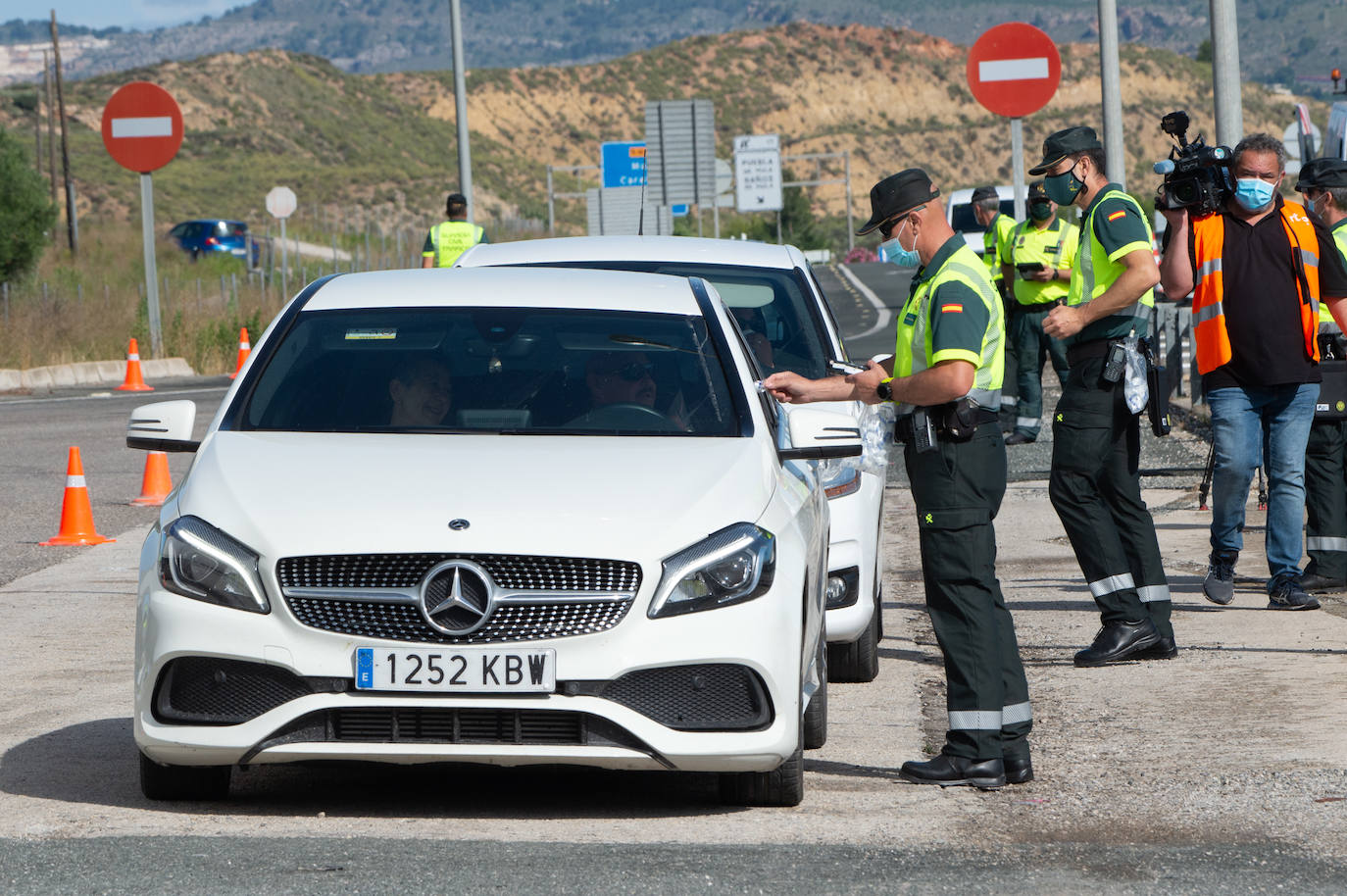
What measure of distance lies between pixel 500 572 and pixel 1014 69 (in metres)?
9.93

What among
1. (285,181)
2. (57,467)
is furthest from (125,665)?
(285,181)

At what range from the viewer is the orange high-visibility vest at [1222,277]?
895cm

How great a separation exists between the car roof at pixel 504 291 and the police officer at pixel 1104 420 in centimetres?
184

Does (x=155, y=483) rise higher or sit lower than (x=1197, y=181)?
lower

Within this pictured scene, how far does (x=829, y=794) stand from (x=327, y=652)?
1.55 meters

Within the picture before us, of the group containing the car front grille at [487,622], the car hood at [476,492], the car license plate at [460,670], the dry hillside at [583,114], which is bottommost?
the car license plate at [460,670]

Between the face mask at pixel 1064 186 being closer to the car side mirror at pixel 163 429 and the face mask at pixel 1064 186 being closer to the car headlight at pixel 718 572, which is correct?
the car headlight at pixel 718 572

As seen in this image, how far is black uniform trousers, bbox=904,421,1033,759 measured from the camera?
5.91m

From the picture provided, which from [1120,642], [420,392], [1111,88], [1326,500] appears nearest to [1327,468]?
[1326,500]

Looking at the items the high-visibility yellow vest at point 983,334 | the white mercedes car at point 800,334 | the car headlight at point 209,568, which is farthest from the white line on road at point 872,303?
the car headlight at point 209,568

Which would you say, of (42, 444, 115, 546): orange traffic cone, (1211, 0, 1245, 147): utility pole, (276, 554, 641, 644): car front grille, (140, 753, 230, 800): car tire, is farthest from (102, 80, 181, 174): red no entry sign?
(276, 554, 641, 644): car front grille

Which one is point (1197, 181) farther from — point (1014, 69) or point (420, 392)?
point (1014, 69)

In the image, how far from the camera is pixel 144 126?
2466cm

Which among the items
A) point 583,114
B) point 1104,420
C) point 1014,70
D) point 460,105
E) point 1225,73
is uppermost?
point 583,114
